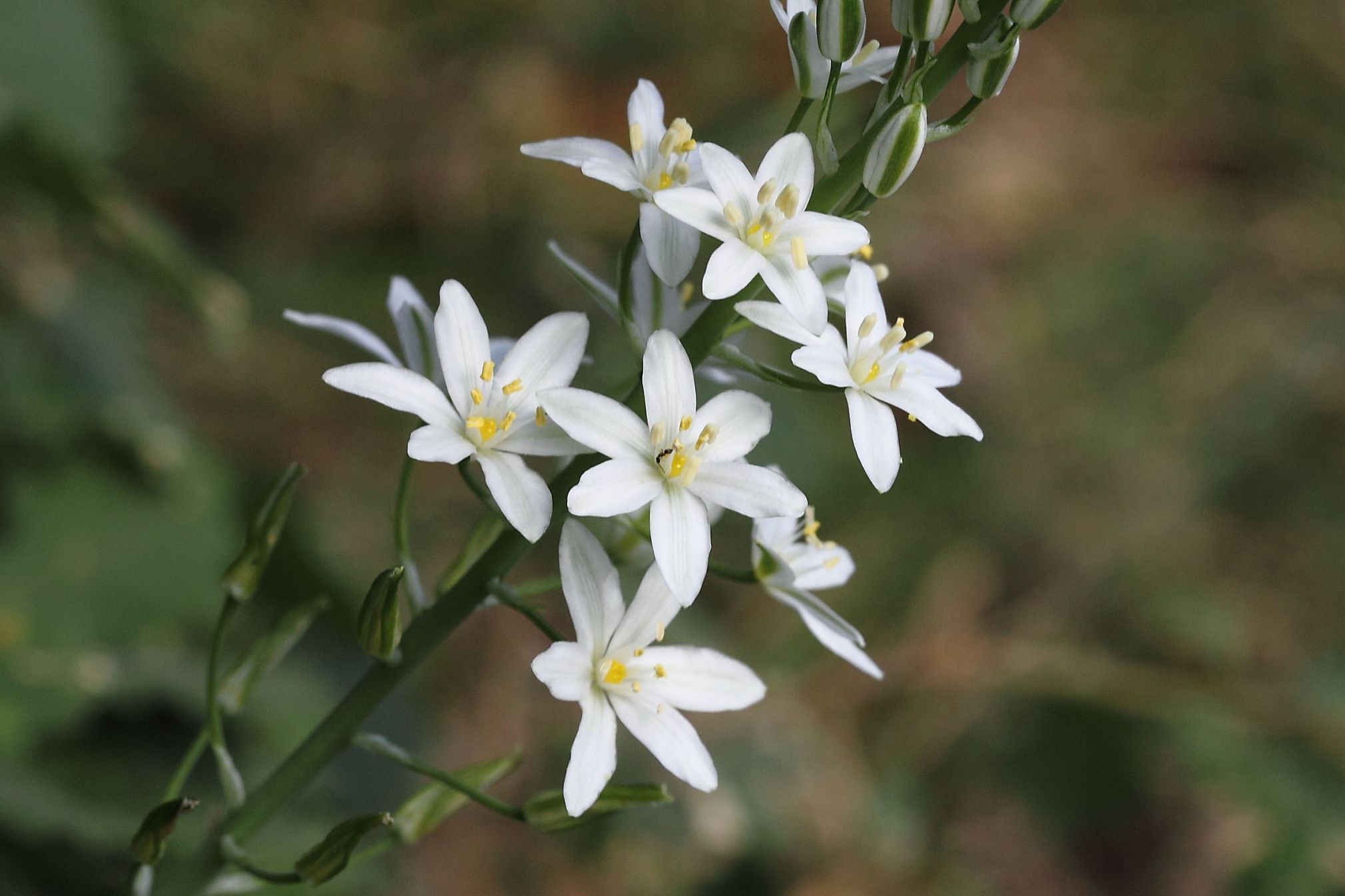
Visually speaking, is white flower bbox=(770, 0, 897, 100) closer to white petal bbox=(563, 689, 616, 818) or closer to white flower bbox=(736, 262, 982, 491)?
white flower bbox=(736, 262, 982, 491)

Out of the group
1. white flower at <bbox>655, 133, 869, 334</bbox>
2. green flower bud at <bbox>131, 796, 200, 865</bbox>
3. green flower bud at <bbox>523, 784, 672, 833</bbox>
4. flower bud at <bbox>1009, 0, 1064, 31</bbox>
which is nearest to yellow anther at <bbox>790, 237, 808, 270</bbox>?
white flower at <bbox>655, 133, 869, 334</bbox>

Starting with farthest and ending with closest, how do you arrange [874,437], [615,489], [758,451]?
[758,451] < [874,437] < [615,489]

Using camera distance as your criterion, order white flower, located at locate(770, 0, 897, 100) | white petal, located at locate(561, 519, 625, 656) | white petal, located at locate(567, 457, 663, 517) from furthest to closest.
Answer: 1. white flower, located at locate(770, 0, 897, 100)
2. white petal, located at locate(561, 519, 625, 656)
3. white petal, located at locate(567, 457, 663, 517)

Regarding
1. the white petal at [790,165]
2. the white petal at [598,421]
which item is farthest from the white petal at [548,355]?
the white petal at [790,165]

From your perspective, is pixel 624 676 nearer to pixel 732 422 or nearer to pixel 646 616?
pixel 646 616

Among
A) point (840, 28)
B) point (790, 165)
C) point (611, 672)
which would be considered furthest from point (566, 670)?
point (840, 28)

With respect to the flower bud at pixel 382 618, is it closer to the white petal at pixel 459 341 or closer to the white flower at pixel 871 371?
the white petal at pixel 459 341

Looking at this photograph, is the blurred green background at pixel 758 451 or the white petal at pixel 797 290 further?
the blurred green background at pixel 758 451
